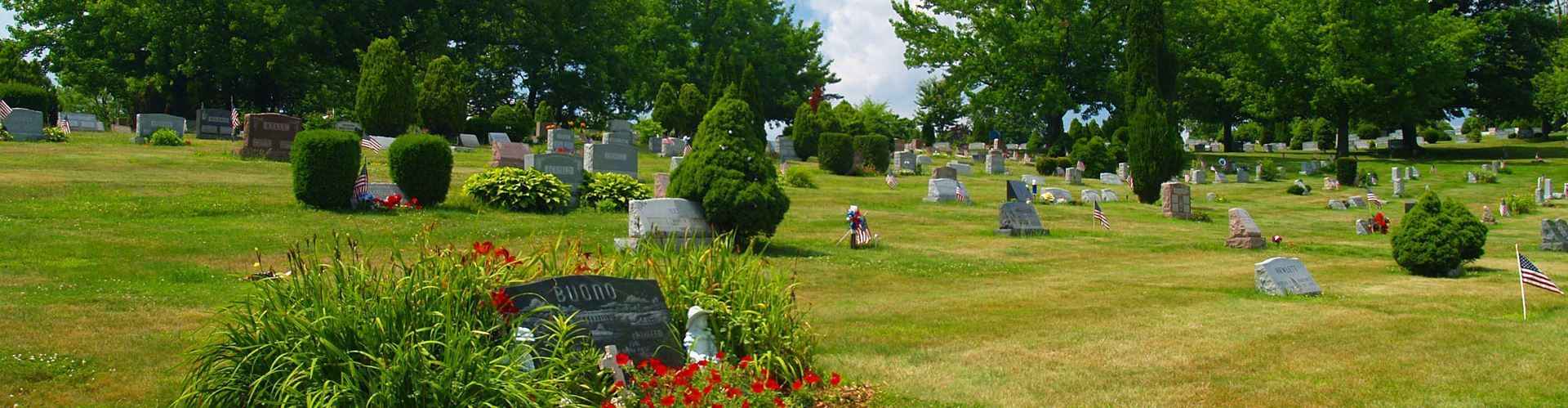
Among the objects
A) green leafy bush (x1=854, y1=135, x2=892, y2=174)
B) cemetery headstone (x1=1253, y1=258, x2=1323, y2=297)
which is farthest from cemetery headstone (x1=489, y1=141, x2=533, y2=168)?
cemetery headstone (x1=1253, y1=258, x2=1323, y2=297)

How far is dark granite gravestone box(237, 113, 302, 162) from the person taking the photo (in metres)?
24.7

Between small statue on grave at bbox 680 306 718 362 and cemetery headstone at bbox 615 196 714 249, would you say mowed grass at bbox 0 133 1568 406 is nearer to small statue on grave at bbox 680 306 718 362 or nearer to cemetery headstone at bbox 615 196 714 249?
cemetery headstone at bbox 615 196 714 249

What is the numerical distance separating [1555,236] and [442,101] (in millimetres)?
28262

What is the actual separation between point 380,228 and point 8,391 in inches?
355

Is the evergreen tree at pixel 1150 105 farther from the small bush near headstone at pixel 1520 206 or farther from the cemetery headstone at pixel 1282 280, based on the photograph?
the cemetery headstone at pixel 1282 280

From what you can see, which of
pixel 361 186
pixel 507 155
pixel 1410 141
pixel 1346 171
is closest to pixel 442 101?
pixel 507 155

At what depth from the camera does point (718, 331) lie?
7113 mm

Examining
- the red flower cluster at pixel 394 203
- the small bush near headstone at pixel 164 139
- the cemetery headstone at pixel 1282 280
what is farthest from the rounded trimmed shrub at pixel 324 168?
the small bush near headstone at pixel 164 139

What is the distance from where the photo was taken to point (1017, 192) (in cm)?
2564

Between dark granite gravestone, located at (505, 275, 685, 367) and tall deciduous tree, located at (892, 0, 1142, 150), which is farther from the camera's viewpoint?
tall deciduous tree, located at (892, 0, 1142, 150)

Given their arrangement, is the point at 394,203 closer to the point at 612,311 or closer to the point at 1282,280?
the point at 612,311

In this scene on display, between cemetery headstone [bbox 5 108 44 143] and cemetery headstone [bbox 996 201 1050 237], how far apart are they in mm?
22403

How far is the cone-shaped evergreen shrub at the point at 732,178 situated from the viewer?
48.0ft

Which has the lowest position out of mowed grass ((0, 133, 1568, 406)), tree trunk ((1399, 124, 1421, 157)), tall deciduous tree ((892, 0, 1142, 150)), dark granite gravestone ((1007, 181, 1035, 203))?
mowed grass ((0, 133, 1568, 406))
